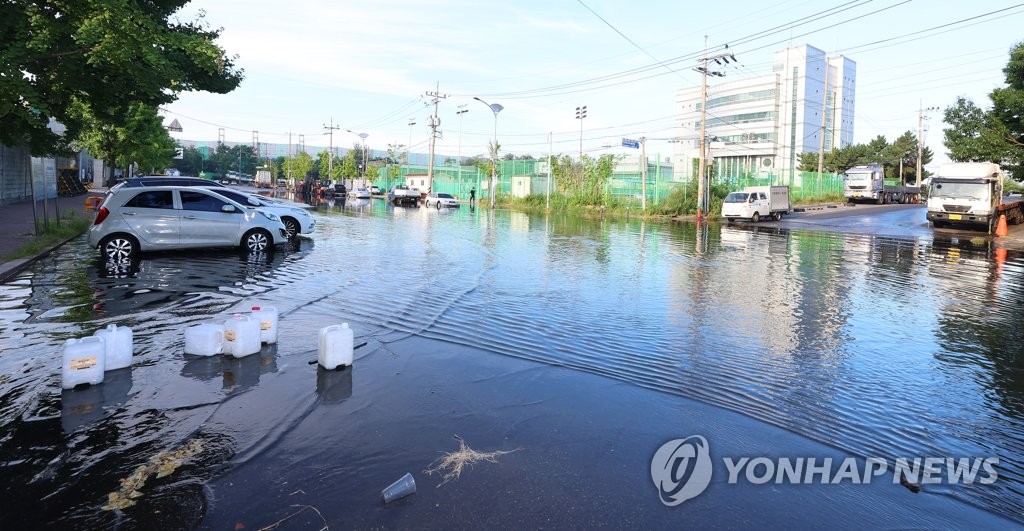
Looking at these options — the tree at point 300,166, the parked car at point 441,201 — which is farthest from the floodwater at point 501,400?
the tree at point 300,166

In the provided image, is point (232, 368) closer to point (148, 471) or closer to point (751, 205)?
point (148, 471)

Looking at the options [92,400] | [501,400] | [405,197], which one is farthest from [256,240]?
[405,197]

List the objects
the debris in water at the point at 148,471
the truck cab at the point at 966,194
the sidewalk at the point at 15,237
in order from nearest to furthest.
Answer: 1. the debris in water at the point at 148,471
2. the sidewalk at the point at 15,237
3. the truck cab at the point at 966,194

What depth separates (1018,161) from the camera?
32812mm

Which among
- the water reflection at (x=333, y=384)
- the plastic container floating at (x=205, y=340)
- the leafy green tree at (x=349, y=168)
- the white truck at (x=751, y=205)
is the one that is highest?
the leafy green tree at (x=349, y=168)

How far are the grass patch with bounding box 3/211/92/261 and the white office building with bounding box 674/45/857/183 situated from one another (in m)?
96.6

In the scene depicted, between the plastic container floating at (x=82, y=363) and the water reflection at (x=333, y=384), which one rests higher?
the plastic container floating at (x=82, y=363)

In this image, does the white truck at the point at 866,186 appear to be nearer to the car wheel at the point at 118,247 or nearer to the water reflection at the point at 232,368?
the car wheel at the point at 118,247

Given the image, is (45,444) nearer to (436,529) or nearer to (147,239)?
(436,529)

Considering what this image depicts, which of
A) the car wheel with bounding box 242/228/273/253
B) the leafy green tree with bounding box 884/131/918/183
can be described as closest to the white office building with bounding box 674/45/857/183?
the leafy green tree with bounding box 884/131/918/183

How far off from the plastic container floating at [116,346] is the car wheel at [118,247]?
8.63 m

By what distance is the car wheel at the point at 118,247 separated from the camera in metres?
13.6

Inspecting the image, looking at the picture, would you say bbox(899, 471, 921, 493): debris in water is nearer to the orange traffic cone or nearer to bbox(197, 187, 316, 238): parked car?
bbox(197, 187, 316, 238): parked car

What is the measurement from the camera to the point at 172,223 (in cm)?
1435
